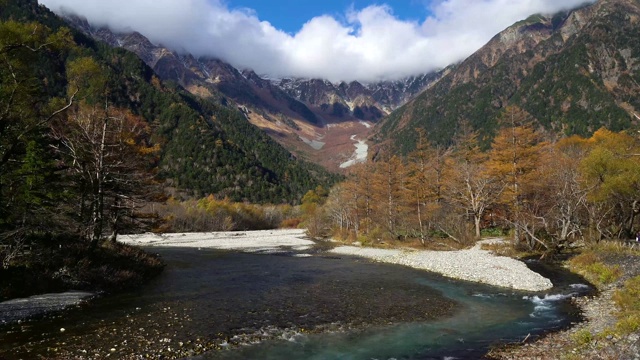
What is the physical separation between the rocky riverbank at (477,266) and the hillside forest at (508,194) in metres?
5.30

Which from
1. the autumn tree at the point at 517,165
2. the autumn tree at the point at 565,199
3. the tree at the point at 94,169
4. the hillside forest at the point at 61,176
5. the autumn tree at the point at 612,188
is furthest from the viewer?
the autumn tree at the point at 517,165

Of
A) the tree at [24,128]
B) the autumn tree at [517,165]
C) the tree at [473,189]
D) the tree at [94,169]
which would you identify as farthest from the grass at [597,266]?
the tree at [94,169]

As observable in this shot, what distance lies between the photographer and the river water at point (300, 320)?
Result: 13.9 m

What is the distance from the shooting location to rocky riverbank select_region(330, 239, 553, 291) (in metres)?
25.1

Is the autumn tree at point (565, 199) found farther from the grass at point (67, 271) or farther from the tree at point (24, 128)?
the tree at point (24, 128)

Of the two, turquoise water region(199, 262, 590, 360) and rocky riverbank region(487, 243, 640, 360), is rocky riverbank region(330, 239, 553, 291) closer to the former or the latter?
turquoise water region(199, 262, 590, 360)

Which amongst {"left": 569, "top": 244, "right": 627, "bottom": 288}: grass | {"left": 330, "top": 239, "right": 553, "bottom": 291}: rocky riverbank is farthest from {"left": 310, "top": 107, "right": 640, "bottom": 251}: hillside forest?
{"left": 330, "top": 239, "right": 553, "bottom": 291}: rocky riverbank

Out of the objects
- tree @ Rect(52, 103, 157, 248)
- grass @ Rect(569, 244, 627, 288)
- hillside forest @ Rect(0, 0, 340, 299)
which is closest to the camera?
hillside forest @ Rect(0, 0, 340, 299)

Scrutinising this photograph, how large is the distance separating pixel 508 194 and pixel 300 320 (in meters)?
33.1

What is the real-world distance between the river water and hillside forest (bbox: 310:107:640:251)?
12472 mm

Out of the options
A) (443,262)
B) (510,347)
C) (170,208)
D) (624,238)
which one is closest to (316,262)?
(443,262)

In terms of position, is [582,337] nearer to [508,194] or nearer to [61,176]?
[61,176]

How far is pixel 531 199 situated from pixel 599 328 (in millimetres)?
32619

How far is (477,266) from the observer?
3105cm
